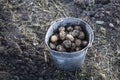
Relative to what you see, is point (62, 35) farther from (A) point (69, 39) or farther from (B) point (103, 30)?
(B) point (103, 30)

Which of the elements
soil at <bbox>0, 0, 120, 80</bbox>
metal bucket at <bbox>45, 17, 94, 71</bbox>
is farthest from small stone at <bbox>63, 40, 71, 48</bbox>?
soil at <bbox>0, 0, 120, 80</bbox>

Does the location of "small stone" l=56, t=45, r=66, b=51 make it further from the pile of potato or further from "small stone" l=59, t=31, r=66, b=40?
"small stone" l=59, t=31, r=66, b=40

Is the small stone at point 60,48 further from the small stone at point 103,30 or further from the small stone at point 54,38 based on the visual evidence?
the small stone at point 103,30

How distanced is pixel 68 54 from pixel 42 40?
26.6 inches

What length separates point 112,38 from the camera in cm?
294

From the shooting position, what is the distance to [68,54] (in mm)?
2281

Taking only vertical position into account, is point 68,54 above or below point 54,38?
below

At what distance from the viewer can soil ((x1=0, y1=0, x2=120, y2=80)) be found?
262 cm

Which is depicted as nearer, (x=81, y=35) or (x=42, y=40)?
(x=81, y=35)

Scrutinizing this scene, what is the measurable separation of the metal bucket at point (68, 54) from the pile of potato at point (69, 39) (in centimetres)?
5

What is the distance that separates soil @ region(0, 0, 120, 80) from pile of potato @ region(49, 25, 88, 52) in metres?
0.29

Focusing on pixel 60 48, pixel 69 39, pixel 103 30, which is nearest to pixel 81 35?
pixel 69 39

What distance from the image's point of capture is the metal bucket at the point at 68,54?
2314 mm

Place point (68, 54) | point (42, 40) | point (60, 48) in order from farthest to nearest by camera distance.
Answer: point (42, 40) → point (60, 48) → point (68, 54)
